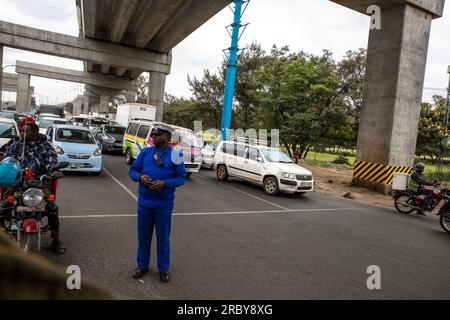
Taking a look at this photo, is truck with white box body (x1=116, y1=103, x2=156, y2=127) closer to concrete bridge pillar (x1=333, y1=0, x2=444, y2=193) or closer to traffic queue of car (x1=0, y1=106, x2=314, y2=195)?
traffic queue of car (x1=0, y1=106, x2=314, y2=195)

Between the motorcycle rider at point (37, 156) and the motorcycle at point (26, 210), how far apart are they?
0.19 meters

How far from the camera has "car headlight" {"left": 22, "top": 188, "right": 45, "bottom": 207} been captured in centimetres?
415

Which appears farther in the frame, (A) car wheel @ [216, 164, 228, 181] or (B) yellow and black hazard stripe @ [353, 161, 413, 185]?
(B) yellow and black hazard stripe @ [353, 161, 413, 185]

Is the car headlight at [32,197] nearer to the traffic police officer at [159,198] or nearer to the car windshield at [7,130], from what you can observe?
the traffic police officer at [159,198]

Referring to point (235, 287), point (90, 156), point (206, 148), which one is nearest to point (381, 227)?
point (235, 287)

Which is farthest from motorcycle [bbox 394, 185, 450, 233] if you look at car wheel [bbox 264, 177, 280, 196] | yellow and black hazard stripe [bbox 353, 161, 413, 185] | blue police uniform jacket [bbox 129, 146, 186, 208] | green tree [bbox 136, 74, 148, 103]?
green tree [bbox 136, 74, 148, 103]

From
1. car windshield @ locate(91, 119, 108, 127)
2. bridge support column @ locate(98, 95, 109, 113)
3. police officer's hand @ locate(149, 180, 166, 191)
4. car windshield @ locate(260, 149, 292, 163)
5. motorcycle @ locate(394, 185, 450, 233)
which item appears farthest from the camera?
bridge support column @ locate(98, 95, 109, 113)

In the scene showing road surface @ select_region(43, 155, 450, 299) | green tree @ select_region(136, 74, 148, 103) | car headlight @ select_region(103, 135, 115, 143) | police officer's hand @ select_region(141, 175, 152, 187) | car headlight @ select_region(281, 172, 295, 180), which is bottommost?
road surface @ select_region(43, 155, 450, 299)

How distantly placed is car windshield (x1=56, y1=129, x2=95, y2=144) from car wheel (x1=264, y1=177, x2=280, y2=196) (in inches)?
254

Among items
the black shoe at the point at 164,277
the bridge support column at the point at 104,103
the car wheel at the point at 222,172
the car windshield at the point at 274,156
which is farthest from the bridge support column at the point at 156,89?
the bridge support column at the point at 104,103

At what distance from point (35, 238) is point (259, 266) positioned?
3076 millimetres
